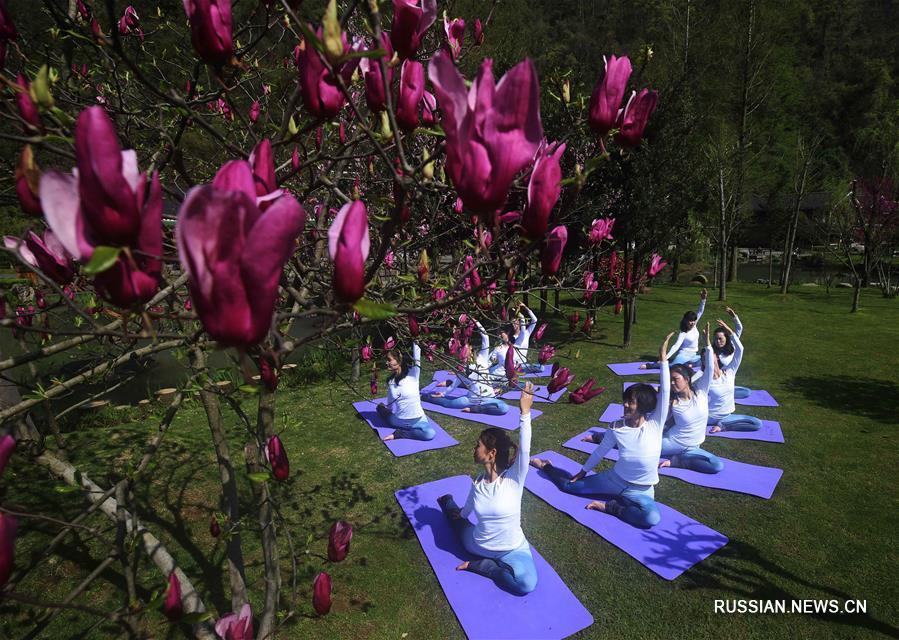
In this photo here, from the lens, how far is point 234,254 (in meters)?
0.51

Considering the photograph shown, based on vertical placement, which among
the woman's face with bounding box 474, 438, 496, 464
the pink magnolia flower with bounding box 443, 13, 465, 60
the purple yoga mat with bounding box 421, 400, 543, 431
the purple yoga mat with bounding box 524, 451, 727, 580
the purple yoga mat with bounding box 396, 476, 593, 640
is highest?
the pink magnolia flower with bounding box 443, 13, 465, 60

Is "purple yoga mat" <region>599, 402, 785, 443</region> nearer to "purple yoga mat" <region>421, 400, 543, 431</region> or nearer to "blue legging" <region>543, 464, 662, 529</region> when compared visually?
"blue legging" <region>543, 464, 662, 529</region>

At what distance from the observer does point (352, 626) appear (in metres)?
3.21

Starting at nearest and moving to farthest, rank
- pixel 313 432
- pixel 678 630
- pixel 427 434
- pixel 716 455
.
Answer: pixel 678 630, pixel 716 455, pixel 427 434, pixel 313 432

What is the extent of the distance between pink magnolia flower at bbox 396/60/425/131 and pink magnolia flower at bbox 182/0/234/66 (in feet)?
1.21

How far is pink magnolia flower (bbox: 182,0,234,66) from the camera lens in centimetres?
90

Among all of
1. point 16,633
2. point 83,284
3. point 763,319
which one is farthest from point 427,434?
point 763,319

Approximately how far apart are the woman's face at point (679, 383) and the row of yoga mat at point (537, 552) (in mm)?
893

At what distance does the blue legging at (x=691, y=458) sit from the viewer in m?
4.98

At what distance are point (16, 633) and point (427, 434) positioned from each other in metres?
4.00

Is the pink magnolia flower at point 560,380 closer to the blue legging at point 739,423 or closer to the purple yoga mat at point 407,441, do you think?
the purple yoga mat at point 407,441

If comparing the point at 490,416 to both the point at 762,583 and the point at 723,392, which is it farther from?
the point at 762,583

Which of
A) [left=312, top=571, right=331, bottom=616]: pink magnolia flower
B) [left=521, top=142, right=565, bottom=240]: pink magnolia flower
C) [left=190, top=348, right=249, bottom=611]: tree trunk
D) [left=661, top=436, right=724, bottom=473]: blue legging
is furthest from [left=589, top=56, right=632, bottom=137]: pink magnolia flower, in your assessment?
[left=661, top=436, right=724, bottom=473]: blue legging

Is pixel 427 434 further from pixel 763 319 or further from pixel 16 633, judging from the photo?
pixel 763 319
